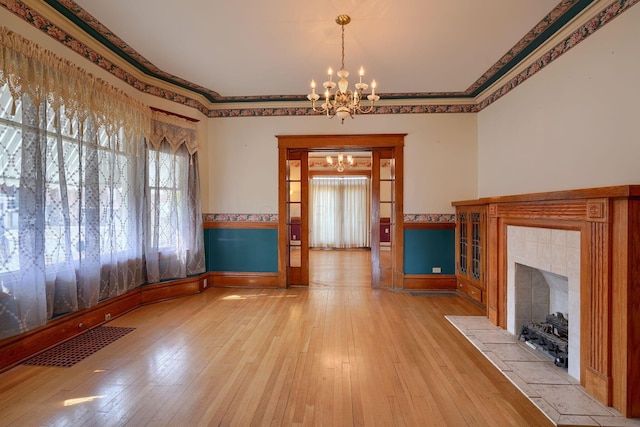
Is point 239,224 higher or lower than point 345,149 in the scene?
lower

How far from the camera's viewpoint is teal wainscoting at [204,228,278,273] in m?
5.00

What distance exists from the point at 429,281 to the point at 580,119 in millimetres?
3003

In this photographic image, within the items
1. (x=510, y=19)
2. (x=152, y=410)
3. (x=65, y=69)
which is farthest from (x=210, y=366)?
(x=510, y=19)

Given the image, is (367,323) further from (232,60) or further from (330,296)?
(232,60)

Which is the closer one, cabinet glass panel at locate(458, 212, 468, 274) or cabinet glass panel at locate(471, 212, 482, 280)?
cabinet glass panel at locate(471, 212, 482, 280)

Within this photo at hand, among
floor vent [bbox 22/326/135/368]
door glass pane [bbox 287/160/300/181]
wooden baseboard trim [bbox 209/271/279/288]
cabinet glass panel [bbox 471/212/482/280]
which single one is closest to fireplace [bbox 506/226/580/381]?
cabinet glass panel [bbox 471/212/482/280]

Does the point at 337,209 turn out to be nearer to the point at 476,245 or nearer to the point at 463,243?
the point at 463,243

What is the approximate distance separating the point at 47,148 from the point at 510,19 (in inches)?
181

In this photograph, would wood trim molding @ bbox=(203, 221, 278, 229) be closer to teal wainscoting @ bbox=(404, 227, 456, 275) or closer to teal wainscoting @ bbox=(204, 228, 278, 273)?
teal wainscoting @ bbox=(204, 228, 278, 273)

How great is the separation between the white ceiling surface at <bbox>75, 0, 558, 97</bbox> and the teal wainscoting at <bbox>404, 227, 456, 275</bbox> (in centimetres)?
239

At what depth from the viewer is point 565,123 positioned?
9.62 feet

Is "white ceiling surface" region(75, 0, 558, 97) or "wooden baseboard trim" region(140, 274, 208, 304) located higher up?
"white ceiling surface" region(75, 0, 558, 97)

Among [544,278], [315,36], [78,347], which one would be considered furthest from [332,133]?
[78,347]

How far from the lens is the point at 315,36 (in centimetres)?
312
